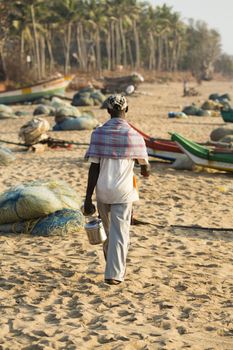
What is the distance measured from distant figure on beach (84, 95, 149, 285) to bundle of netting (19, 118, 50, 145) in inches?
341

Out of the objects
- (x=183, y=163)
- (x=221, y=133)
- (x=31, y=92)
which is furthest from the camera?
(x=31, y=92)

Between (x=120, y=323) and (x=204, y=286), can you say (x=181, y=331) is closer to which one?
(x=120, y=323)

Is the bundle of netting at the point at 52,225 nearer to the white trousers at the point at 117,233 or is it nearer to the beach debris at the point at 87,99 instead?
Result: the white trousers at the point at 117,233

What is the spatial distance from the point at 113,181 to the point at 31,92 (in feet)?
90.9

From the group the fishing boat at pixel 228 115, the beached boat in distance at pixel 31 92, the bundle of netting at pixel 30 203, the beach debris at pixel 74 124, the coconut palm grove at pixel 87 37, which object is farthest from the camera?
the coconut palm grove at pixel 87 37

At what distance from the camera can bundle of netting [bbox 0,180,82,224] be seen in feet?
22.0

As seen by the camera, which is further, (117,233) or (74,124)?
(74,124)

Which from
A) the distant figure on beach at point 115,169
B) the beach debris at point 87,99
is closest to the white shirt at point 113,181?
the distant figure on beach at point 115,169

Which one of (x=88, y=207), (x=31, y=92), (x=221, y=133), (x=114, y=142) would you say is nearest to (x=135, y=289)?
(x=88, y=207)

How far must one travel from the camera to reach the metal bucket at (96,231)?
4707mm

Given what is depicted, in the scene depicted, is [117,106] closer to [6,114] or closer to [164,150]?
[164,150]

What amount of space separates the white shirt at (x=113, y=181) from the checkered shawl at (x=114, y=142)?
0.06 meters

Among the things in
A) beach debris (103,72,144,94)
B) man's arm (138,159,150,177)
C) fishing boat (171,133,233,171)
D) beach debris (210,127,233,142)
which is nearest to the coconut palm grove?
beach debris (103,72,144,94)

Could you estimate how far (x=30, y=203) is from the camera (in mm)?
6715
